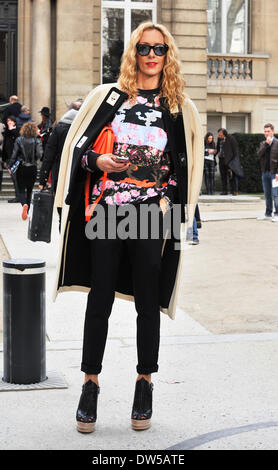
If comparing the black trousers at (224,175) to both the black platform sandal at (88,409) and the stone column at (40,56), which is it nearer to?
the stone column at (40,56)

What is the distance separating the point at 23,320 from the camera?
5.19 meters

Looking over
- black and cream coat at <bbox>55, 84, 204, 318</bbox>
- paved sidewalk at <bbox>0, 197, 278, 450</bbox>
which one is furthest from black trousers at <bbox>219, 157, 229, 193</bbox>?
black and cream coat at <bbox>55, 84, 204, 318</bbox>

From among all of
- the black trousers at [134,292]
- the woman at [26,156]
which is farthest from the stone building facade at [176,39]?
the black trousers at [134,292]

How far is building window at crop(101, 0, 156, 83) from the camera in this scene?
2573cm

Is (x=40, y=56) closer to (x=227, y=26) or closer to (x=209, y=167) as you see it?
(x=209, y=167)

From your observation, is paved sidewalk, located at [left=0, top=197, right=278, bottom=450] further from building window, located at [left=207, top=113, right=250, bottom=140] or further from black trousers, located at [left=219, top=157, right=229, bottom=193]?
building window, located at [left=207, top=113, right=250, bottom=140]

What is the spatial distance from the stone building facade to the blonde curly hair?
19047 millimetres

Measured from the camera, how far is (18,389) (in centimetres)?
514

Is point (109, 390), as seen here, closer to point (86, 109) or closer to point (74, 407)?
point (74, 407)

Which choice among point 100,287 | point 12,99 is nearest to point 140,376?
point 100,287

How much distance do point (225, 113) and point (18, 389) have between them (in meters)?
23.7

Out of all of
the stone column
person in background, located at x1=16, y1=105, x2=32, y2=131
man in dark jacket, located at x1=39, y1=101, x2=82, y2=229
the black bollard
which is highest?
the stone column

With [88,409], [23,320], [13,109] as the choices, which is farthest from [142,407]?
[13,109]

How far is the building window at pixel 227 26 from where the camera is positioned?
2809 cm
